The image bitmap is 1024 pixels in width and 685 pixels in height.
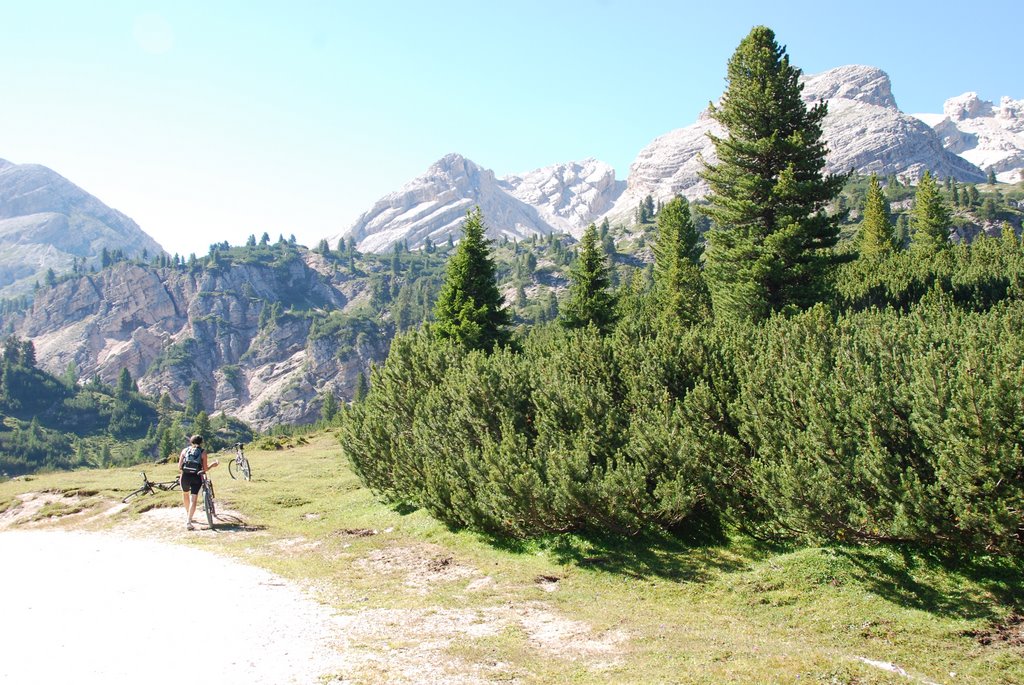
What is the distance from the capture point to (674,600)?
13.2 meters

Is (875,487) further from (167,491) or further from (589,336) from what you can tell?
(167,491)

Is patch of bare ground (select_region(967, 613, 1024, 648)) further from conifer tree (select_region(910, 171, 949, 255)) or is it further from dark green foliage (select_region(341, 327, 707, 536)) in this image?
conifer tree (select_region(910, 171, 949, 255))

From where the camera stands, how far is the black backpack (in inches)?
760

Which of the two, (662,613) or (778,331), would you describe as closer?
(662,613)

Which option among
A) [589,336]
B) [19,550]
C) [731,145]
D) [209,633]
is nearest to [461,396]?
[589,336]

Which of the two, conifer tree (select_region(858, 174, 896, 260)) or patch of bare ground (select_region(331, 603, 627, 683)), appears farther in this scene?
conifer tree (select_region(858, 174, 896, 260))

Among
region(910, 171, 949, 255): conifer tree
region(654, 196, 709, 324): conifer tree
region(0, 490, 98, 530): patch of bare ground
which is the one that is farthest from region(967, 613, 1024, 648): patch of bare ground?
region(910, 171, 949, 255): conifer tree

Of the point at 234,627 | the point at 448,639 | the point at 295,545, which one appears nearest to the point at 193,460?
the point at 295,545

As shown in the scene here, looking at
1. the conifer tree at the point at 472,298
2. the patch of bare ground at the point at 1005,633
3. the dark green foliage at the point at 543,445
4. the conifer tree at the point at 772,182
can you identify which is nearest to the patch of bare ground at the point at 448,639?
the dark green foliage at the point at 543,445

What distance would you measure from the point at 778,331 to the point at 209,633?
1596 centimetres

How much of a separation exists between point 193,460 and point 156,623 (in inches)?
387

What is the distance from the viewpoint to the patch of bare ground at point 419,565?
600 inches

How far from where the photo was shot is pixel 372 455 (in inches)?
965

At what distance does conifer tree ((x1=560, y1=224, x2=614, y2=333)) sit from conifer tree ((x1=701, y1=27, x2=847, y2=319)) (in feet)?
32.7
